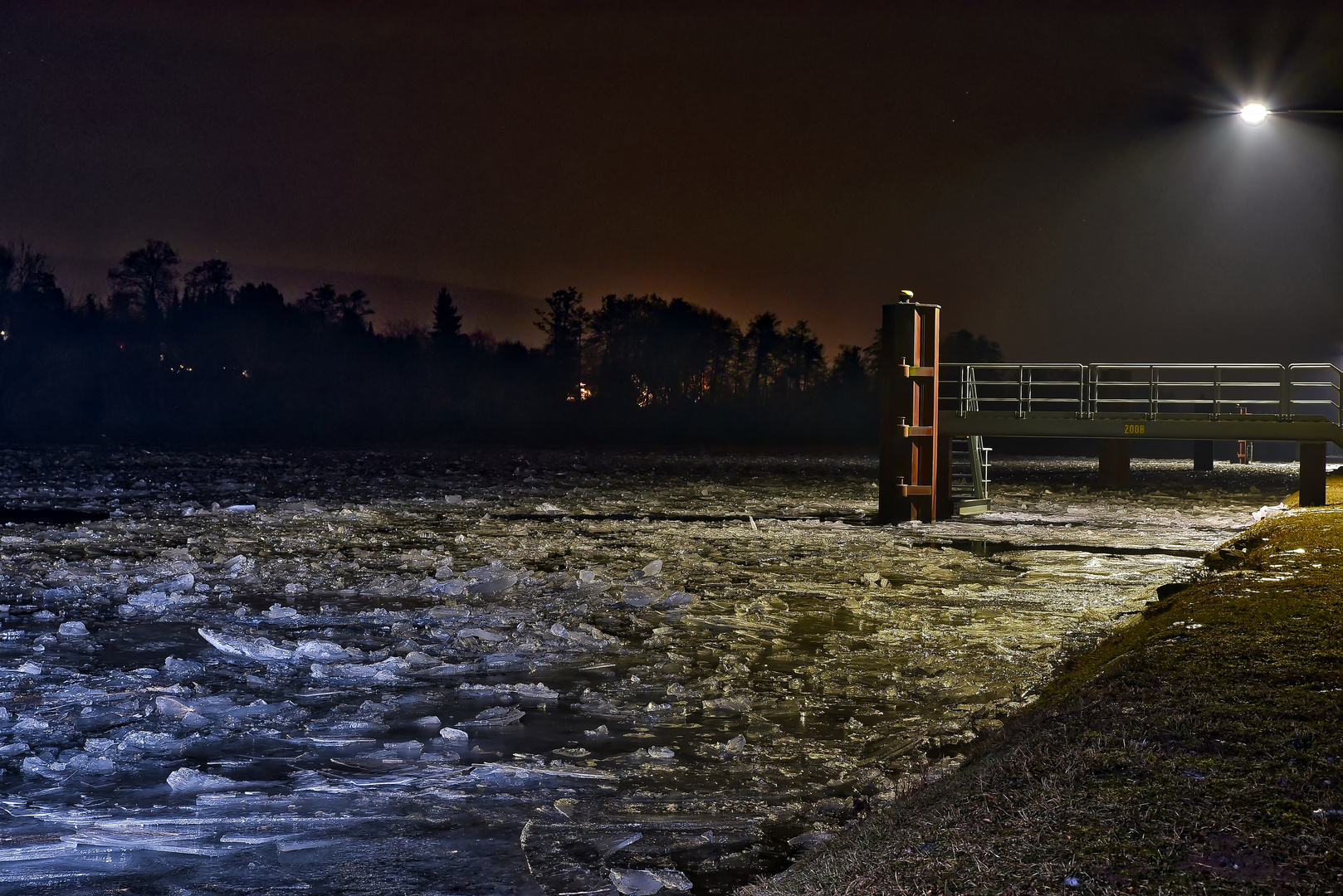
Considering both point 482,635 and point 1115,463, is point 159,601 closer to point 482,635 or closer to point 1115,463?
point 482,635

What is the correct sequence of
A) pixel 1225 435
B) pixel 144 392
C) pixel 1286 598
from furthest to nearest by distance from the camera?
1. pixel 144 392
2. pixel 1225 435
3. pixel 1286 598

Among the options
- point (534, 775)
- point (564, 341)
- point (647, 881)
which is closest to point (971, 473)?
point (534, 775)

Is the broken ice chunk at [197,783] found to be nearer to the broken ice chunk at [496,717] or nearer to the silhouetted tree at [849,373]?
the broken ice chunk at [496,717]

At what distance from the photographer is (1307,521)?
18.2 m

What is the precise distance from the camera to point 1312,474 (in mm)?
25094

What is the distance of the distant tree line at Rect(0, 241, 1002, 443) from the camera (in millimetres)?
102375

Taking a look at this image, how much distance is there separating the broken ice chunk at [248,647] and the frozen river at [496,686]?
3cm

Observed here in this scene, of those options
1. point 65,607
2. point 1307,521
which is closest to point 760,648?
point 65,607

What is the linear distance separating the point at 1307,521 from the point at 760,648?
35.7 ft

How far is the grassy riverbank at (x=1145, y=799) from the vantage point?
4.36 metres

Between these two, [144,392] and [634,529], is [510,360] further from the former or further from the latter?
[634,529]

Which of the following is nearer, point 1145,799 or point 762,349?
point 1145,799

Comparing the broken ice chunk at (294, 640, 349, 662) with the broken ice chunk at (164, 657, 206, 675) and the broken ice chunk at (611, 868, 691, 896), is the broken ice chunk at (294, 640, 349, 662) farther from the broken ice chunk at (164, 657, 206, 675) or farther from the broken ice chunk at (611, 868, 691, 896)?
the broken ice chunk at (611, 868, 691, 896)

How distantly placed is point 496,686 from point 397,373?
359ft
